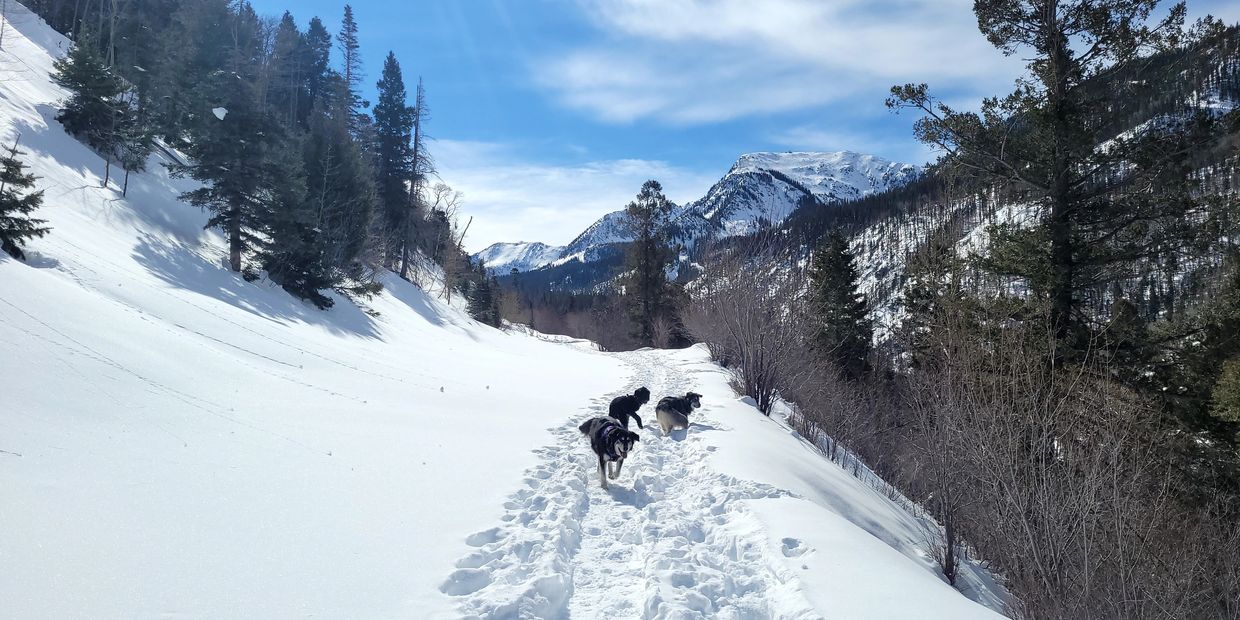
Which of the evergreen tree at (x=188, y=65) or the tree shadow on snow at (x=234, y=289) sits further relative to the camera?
the evergreen tree at (x=188, y=65)

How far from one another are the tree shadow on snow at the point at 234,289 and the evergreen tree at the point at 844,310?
60.1ft

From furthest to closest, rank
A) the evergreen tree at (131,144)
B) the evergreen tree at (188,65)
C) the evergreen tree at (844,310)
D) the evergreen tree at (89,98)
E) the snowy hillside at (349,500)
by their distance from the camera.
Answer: the evergreen tree at (844,310)
the evergreen tree at (89,98)
the evergreen tree at (188,65)
the evergreen tree at (131,144)
the snowy hillside at (349,500)

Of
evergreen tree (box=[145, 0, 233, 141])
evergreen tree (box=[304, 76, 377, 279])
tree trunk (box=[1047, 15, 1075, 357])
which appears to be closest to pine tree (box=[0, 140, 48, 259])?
evergreen tree (box=[145, 0, 233, 141])

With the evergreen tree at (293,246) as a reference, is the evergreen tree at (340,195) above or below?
above

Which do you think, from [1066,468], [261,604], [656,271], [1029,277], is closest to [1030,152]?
[1029,277]

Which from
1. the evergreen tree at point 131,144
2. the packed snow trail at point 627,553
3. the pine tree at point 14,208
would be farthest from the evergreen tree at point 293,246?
the packed snow trail at point 627,553

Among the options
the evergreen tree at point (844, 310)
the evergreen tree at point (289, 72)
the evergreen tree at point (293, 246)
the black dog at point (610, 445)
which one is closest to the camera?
the black dog at point (610, 445)

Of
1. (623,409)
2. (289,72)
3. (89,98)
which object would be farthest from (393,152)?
(623,409)

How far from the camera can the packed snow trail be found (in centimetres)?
392

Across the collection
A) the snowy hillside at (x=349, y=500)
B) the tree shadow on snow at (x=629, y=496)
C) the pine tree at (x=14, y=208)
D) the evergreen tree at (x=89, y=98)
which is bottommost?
the tree shadow on snow at (x=629, y=496)

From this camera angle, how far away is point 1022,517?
18.0 ft

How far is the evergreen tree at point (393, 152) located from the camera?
3962cm

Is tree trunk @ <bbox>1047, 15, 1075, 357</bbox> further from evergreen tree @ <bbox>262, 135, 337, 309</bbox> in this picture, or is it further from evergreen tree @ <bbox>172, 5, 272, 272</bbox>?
evergreen tree @ <bbox>172, 5, 272, 272</bbox>

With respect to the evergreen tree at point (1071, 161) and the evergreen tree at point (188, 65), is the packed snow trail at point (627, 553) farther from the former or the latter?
the evergreen tree at point (188, 65)
